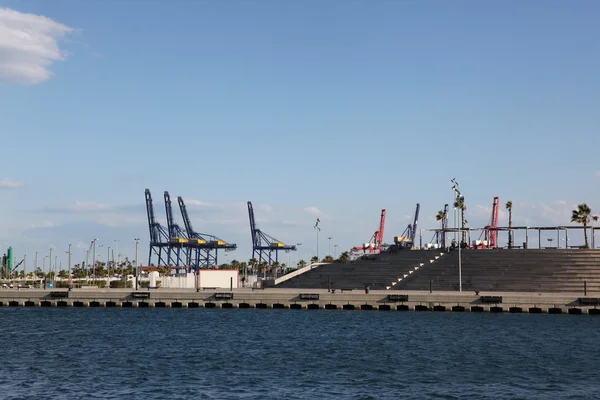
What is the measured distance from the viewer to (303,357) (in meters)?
59.5

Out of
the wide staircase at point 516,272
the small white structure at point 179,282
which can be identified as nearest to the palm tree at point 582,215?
the wide staircase at point 516,272

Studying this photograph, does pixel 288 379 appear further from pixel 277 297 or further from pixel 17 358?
pixel 277 297

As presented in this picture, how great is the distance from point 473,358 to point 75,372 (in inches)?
1166

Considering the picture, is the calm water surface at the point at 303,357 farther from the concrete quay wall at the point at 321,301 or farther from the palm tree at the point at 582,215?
the palm tree at the point at 582,215

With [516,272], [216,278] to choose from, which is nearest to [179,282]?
[216,278]

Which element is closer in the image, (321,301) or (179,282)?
(321,301)

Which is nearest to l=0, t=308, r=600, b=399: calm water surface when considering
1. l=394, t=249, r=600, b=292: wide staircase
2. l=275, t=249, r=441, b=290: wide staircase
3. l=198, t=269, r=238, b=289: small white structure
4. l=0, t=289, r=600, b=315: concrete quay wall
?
l=0, t=289, r=600, b=315: concrete quay wall

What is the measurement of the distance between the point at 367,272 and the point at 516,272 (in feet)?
79.1

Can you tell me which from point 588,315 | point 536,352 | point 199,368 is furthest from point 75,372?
point 588,315

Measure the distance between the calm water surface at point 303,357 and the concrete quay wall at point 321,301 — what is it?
12.8 feet

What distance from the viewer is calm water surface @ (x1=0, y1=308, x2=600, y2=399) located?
45.5 metres

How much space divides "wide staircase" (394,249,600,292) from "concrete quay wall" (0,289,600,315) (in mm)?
5113

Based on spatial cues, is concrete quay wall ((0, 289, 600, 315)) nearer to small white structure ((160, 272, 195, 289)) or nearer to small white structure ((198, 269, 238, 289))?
small white structure ((198, 269, 238, 289))

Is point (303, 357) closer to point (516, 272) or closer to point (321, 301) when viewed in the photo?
point (321, 301)
